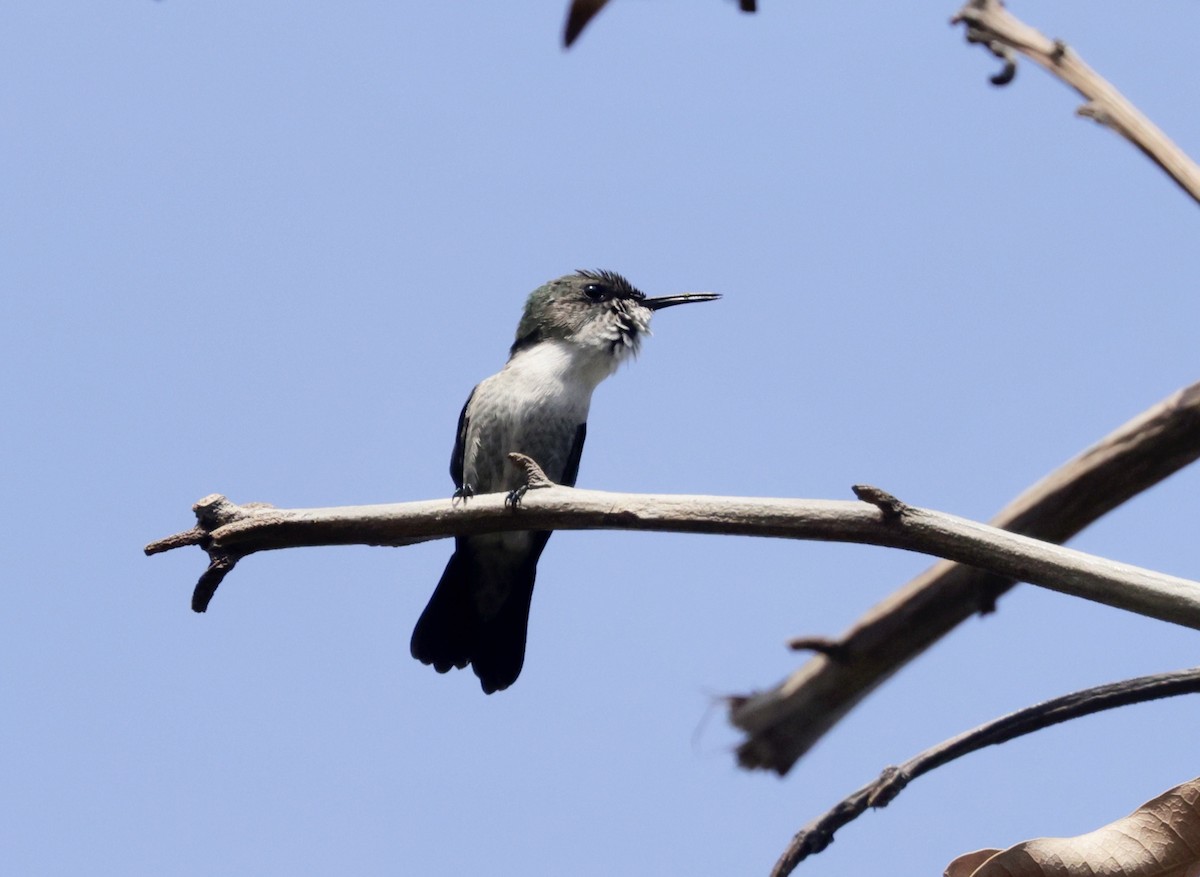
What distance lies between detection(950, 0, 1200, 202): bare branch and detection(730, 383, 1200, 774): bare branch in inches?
28.1

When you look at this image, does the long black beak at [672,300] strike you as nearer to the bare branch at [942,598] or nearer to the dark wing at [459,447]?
the dark wing at [459,447]

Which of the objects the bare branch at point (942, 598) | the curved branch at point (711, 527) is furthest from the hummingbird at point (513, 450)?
the bare branch at point (942, 598)

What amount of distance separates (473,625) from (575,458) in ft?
3.48

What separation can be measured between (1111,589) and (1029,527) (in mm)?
306

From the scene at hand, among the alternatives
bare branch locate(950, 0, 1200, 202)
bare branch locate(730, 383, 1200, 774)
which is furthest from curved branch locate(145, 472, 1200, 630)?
bare branch locate(950, 0, 1200, 202)

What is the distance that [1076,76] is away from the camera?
368cm

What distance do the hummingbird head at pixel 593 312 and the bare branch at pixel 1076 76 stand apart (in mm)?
3125

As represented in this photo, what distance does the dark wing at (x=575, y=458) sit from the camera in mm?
6863

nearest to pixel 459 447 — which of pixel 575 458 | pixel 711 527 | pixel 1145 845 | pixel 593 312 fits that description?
pixel 575 458

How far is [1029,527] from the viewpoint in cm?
305

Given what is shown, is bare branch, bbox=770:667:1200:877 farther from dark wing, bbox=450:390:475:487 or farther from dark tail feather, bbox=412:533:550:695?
dark wing, bbox=450:390:475:487

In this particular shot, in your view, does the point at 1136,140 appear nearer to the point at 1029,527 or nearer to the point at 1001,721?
the point at 1029,527

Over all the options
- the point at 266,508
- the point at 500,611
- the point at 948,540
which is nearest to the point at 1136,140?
the point at 948,540

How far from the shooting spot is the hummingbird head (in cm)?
698
